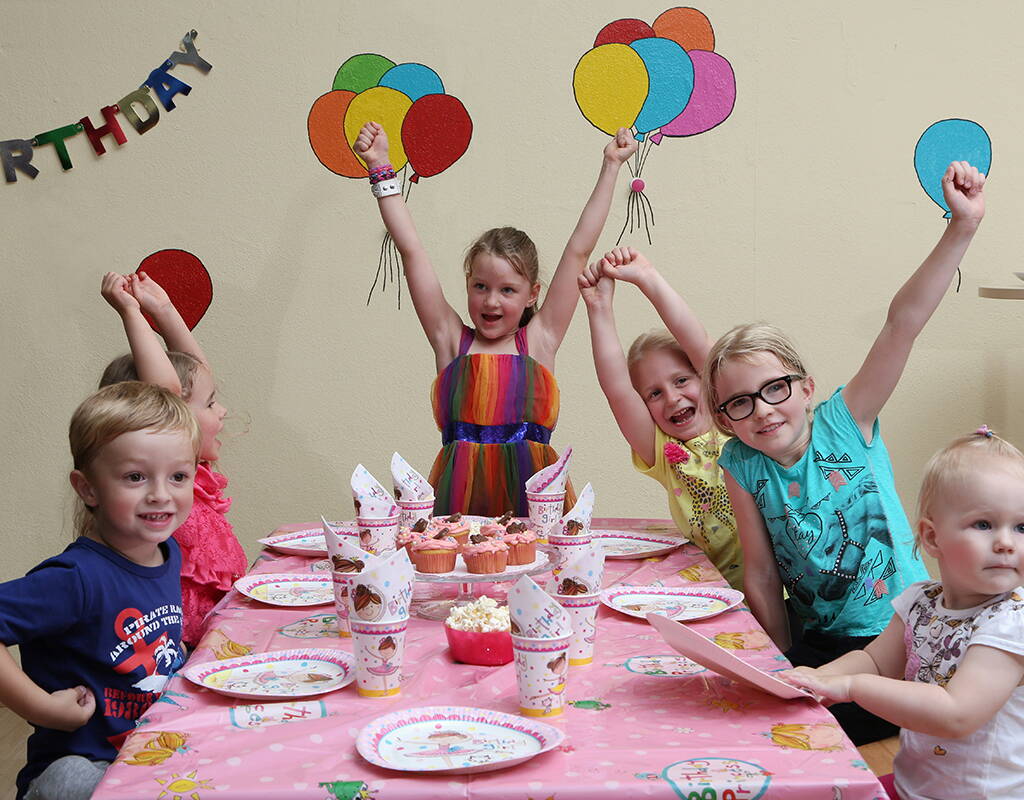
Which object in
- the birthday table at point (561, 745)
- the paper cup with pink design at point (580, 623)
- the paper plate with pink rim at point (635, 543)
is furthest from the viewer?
the paper plate with pink rim at point (635, 543)

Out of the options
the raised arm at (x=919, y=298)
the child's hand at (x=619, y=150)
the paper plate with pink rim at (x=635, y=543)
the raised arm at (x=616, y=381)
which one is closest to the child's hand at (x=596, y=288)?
the raised arm at (x=616, y=381)

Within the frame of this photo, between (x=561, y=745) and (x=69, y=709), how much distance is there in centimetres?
78

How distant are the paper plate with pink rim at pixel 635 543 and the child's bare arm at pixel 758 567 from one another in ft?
0.60

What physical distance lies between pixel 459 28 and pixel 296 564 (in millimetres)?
2065

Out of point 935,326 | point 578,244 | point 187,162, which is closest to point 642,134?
point 578,244

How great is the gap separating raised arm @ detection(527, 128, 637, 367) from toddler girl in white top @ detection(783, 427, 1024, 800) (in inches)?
55.7

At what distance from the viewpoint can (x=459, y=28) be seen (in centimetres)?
340

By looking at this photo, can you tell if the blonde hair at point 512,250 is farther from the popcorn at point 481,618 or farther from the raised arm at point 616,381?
the popcorn at point 481,618

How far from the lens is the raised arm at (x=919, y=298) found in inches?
70.9

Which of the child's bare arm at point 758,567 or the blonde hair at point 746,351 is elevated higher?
the blonde hair at point 746,351

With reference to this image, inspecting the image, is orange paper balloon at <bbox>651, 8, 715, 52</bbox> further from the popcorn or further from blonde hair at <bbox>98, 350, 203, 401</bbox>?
the popcorn

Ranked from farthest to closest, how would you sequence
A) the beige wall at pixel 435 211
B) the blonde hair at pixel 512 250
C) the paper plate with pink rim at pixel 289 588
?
the beige wall at pixel 435 211 → the blonde hair at pixel 512 250 → the paper plate with pink rim at pixel 289 588

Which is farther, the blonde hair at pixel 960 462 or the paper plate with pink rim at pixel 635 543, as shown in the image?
the paper plate with pink rim at pixel 635 543

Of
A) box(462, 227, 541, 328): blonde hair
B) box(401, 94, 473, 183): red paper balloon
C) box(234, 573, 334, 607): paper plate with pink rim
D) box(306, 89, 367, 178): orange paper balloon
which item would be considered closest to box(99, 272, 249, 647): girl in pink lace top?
box(234, 573, 334, 607): paper plate with pink rim
